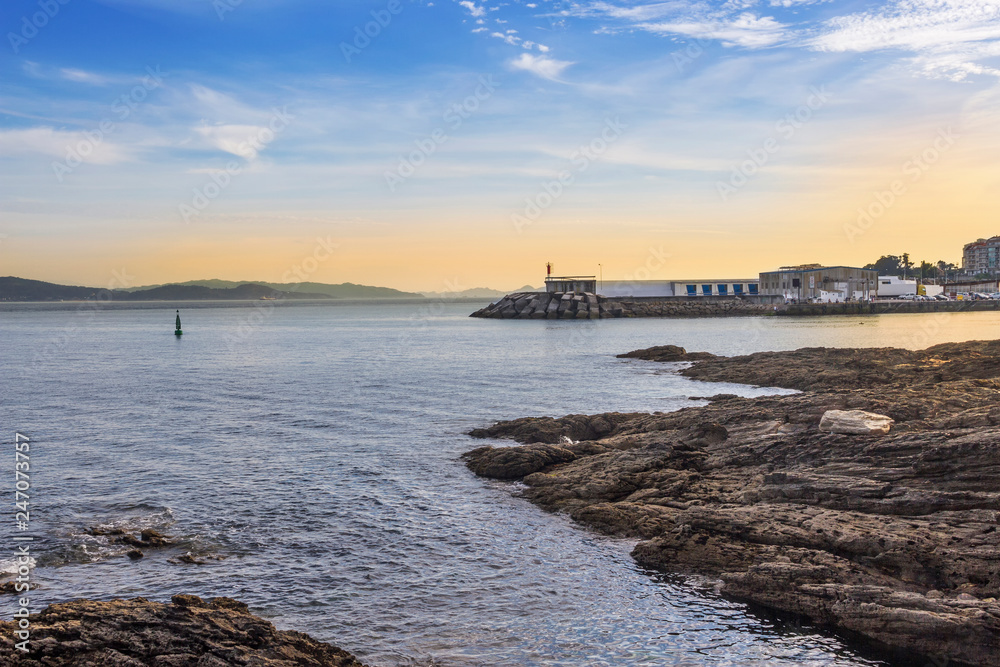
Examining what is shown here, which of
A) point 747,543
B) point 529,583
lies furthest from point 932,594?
point 529,583

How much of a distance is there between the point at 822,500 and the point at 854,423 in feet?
12.2

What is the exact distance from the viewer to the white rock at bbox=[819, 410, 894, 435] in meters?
15.7

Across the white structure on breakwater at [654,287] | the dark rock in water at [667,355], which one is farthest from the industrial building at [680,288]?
the dark rock in water at [667,355]

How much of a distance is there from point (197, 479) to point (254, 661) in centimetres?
1283

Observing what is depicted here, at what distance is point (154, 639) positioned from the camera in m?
7.79

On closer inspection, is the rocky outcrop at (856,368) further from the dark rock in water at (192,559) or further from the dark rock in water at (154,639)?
the dark rock in water at (154,639)

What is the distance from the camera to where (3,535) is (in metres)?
14.6

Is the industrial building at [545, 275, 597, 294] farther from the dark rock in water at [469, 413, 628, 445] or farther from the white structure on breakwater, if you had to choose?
the dark rock in water at [469, 413, 628, 445]

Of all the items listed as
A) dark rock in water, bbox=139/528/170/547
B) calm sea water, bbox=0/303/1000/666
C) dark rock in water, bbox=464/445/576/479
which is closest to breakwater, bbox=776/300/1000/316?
calm sea water, bbox=0/303/1000/666

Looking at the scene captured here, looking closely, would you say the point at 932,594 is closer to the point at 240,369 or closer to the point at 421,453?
the point at 421,453

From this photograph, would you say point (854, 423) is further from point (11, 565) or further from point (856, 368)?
point (856, 368)

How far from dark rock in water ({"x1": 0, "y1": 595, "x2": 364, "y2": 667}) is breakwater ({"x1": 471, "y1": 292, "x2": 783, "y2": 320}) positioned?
12153cm

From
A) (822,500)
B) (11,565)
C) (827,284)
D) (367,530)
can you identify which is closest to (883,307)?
(827,284)

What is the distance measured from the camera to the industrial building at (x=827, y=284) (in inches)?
5310
